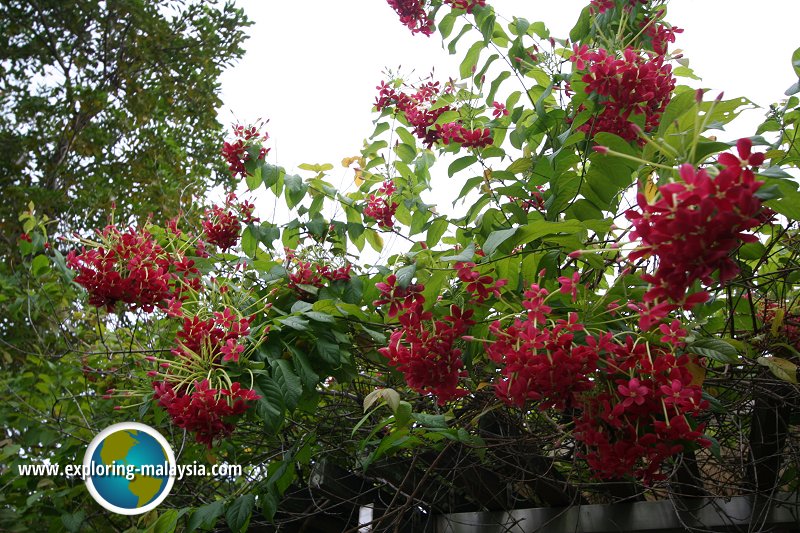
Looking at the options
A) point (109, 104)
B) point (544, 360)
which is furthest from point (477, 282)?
point (109, 104)

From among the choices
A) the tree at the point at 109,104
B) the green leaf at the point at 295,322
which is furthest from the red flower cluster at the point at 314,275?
the tree at the point at 109,104

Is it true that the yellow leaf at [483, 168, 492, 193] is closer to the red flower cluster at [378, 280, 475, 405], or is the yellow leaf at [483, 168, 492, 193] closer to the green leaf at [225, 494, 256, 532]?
the red flower cluster at [378, 280, 475, 405]

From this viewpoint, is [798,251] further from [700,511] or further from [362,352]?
[362,352]

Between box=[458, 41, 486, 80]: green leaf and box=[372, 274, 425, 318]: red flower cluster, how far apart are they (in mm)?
836

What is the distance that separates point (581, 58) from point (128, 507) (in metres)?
1.72

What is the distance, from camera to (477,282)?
1.08 metres

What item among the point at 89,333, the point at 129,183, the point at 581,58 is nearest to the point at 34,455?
the point at 89,333

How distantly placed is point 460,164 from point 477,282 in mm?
502

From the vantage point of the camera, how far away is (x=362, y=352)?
1.47m

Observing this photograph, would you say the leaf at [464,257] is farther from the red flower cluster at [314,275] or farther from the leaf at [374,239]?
the leaf at [374,239]

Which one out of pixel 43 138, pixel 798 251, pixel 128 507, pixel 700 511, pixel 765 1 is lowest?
pixel 700 511

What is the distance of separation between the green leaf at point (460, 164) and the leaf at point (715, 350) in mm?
695

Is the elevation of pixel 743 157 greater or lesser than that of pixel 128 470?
greater

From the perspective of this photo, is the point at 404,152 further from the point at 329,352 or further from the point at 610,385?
the point at 610,385
